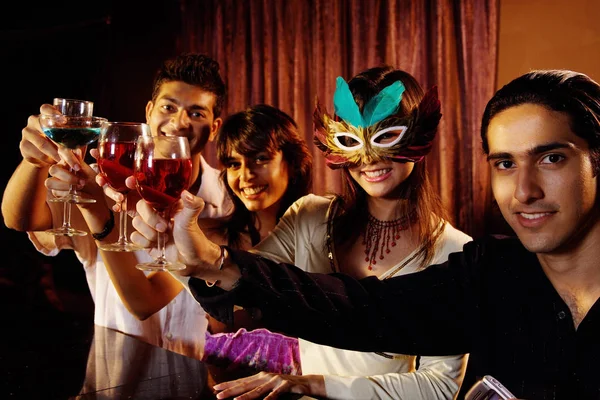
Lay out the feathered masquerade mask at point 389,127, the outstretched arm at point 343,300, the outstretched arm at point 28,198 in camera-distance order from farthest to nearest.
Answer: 1. the outstretched arm at point 28,198
2. the feathered masquerade mask at point 389,127
3. the outstretched arm at point 343,300

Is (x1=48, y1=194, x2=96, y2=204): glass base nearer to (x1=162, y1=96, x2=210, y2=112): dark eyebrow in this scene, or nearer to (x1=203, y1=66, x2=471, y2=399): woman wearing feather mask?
(x1=203, y1=66, x2=471, y2=399): woman wearing feather mask

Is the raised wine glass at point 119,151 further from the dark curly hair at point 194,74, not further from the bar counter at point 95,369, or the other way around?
the dark curly hair at point 194,74

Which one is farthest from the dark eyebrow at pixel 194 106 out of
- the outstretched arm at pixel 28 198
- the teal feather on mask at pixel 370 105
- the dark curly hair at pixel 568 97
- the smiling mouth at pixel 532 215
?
the smiling mouth at pixel 532 215

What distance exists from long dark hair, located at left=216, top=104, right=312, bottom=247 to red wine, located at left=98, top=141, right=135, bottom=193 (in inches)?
45.0

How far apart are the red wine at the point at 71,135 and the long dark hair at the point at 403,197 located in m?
0.93

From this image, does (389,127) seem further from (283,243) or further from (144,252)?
(144,252)

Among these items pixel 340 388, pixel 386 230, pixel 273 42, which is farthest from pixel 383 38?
pixel 340 388

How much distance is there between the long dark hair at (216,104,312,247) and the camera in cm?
284

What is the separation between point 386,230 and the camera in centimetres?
236

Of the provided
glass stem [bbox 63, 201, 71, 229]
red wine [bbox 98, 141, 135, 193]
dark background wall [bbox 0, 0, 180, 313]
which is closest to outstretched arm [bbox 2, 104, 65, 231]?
glass stem [bbox 63, 201, 71, 229]

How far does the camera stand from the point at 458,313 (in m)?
1.84

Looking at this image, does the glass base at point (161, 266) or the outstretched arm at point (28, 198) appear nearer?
the glass base at point (161, 266)

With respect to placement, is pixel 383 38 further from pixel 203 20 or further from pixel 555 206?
pixel 555 206

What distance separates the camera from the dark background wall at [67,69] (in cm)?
521
